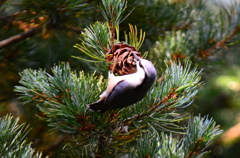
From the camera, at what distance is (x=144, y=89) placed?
1.13 feet

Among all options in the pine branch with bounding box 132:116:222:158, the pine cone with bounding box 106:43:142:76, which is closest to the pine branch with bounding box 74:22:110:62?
the pine cone with bounding box 106:43:142:76

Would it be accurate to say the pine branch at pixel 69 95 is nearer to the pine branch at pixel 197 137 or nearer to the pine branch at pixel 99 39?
the pine branch at pixel 99 39

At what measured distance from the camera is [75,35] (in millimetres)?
718

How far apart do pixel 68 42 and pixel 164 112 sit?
0.35 metres

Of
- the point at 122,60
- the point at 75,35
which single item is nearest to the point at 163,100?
the point at 122,60

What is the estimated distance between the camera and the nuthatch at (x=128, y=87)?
0.34 meters

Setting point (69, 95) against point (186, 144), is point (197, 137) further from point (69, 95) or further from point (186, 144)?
point (69, 95)

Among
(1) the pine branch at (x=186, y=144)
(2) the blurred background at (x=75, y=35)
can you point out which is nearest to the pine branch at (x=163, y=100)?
(1) the pine branch at (x=186, y=144)

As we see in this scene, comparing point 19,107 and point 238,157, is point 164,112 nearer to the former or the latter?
point 19,107

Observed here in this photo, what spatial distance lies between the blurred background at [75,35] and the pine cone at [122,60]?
204 mm

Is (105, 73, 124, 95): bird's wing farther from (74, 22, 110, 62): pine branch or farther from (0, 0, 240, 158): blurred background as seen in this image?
(0, 0, 240, 158): blurred background

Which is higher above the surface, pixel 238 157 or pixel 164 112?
pixel 164 112

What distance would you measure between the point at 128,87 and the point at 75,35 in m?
0.40

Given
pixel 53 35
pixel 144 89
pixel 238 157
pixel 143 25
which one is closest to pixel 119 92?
pixel 144 89
